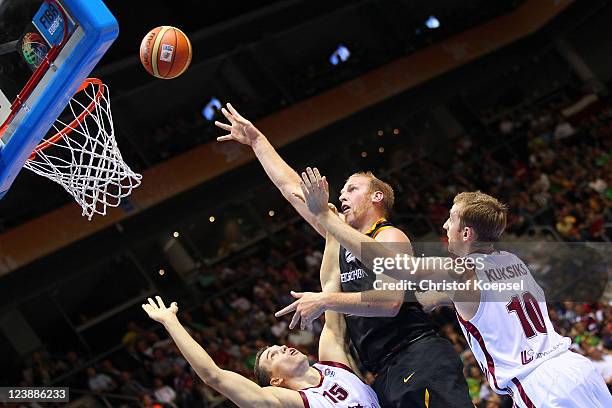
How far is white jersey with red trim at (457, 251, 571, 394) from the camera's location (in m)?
4.37

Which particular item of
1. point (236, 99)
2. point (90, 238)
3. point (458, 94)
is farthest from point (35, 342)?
point (458, 94)

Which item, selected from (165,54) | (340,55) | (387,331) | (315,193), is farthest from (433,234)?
(315,193)

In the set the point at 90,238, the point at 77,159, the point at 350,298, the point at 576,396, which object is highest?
the point at 90,238

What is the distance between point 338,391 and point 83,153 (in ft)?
8.20

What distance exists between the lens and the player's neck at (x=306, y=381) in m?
4.63

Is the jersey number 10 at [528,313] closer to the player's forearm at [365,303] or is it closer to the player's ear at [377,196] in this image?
the player's forearm at [365,303]

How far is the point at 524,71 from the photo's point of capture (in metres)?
20.7

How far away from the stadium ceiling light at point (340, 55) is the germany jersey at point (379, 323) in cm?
1326

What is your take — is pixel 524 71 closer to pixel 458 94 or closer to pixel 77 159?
pixel 458 94

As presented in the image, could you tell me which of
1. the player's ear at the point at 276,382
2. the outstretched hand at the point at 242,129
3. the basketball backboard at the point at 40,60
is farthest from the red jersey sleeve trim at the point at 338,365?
the basketball backboard at the point at 40,60

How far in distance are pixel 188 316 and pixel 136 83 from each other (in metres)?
4.00

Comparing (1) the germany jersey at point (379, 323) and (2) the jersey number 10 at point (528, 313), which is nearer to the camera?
(2) the jersey number 10 at point (528, 313)

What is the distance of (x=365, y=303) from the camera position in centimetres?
443

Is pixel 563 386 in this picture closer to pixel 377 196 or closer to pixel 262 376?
pixel 377 196
